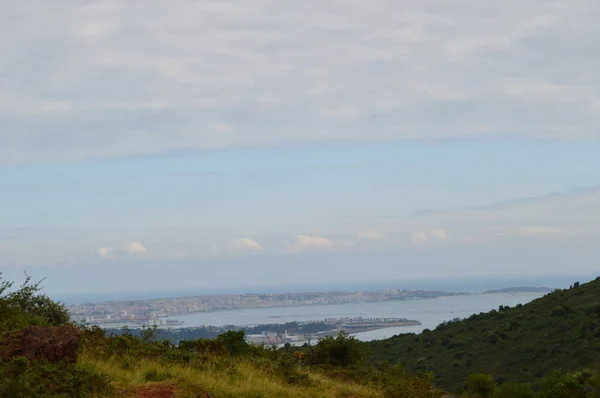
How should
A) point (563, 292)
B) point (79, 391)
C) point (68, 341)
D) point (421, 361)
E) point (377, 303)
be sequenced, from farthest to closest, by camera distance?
point (377, 303) → point (563, 292) → point (421, 361) → point (68, 341) → point (79, 391)

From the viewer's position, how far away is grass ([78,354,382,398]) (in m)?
13.6

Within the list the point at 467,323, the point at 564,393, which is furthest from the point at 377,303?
the point at 564,393

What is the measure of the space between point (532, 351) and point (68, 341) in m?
32.9

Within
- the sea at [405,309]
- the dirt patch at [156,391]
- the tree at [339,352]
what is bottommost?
the sea at [405,309]

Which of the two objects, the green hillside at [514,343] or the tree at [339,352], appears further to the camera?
the green hillside at [514,343]

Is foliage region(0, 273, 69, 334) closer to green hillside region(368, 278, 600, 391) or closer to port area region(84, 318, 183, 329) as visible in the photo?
port area region(84, 318, 183, 329)

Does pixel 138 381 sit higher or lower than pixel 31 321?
lower

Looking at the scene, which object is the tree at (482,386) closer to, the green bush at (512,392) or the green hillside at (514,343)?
the green bush at (512,392)

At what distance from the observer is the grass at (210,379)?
13.6 meters

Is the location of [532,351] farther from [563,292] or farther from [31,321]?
[31,321]

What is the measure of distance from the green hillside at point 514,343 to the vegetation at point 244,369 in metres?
0.14

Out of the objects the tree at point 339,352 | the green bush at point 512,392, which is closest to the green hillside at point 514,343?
the tree at point 339,352

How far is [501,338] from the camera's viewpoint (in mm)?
44156

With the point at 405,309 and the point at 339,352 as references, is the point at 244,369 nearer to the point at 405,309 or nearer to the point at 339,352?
the point at 339,352
